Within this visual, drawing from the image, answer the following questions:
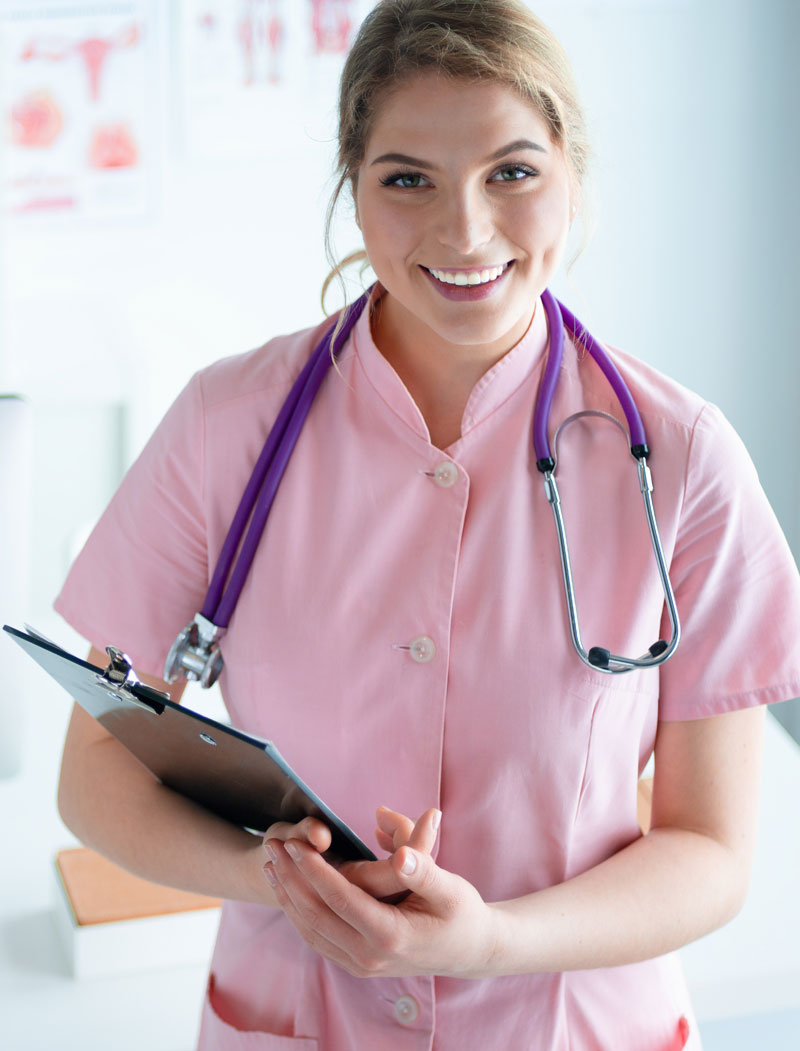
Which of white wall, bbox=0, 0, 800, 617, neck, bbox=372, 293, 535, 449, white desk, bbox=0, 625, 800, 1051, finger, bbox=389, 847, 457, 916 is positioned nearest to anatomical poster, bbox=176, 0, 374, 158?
white wall, bbox=0, 0, 800, 617

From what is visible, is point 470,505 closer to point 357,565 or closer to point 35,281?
point 357,565

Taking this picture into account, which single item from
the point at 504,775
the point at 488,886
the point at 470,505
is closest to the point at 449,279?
the point at 470,505

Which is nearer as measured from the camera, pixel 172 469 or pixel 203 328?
pixel 172 469

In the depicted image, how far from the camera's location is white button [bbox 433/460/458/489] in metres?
→ 1.11

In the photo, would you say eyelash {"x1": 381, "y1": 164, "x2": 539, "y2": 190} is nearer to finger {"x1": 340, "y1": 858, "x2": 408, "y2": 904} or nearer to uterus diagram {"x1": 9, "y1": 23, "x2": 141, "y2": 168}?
finger {"x1": 340, "y1": 858, "x2": 408, "y2": 904}

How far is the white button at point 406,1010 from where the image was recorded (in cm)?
109

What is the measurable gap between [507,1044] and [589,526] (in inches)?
18.7

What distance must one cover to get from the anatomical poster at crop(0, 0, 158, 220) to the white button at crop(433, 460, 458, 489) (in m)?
2.17

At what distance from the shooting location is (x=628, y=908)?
1049 millimetres

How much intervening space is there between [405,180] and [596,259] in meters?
2.28

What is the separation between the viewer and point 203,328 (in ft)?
10.2

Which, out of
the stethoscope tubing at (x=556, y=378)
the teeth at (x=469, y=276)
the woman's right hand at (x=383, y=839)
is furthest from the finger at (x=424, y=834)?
the teeth at (x=469, y=276)

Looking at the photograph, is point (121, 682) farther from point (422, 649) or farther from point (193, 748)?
point (422, 649)

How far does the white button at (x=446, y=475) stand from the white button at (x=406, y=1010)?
18.3 inches
